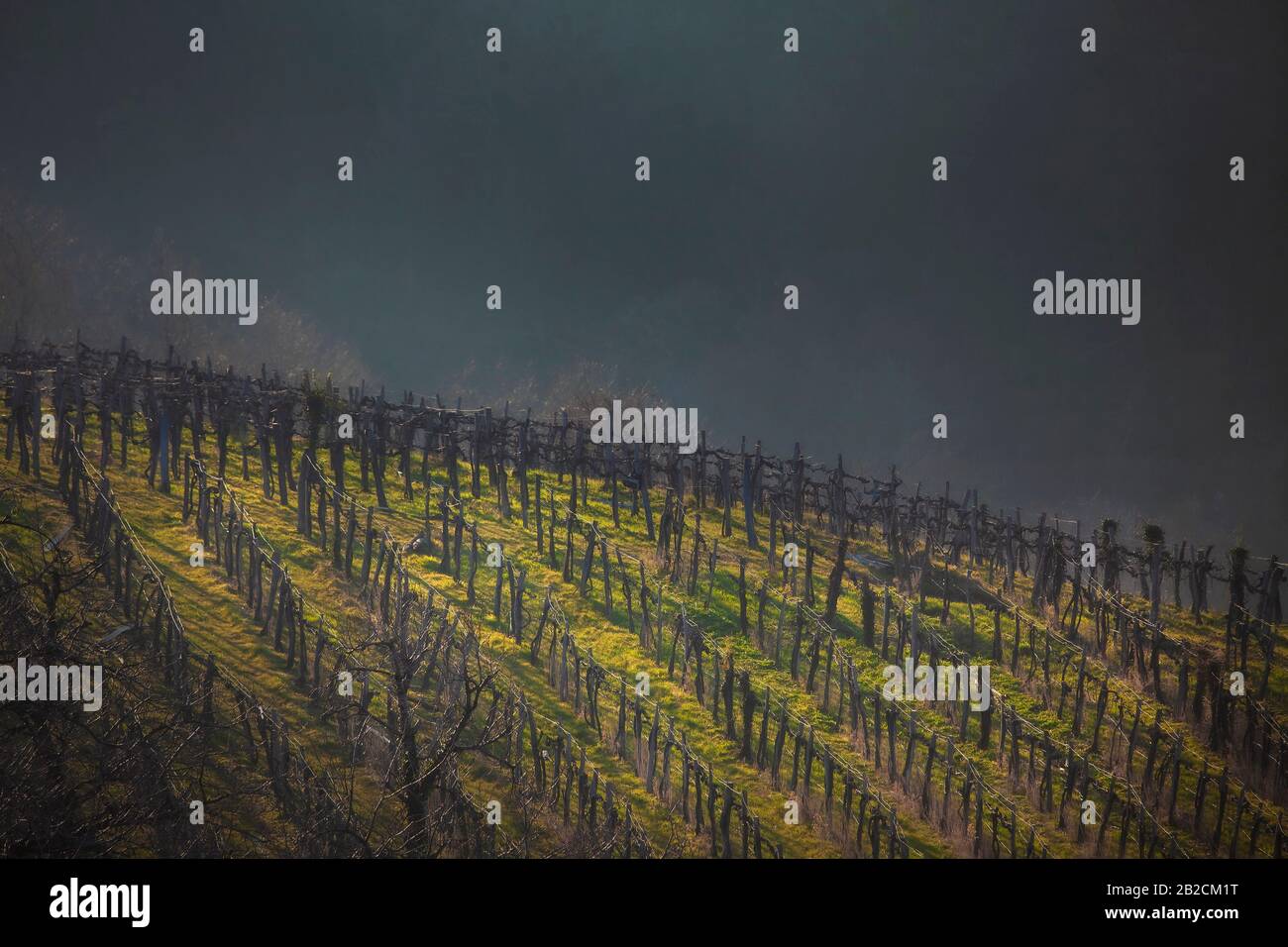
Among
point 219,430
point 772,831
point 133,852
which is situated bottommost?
point 772,831

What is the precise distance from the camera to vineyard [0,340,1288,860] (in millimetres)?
14781

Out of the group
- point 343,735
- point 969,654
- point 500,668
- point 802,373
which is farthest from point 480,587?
point 802,373

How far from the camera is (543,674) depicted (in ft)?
70.2

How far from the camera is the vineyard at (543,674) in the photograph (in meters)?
Answer: 14.8

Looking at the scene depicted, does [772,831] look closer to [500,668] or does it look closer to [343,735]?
[500,668]

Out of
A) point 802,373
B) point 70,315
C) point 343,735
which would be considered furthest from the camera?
point 802,373

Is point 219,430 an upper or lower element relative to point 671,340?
lower

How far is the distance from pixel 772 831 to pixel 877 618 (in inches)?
Answer: 382

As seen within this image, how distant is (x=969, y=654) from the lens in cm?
2561
